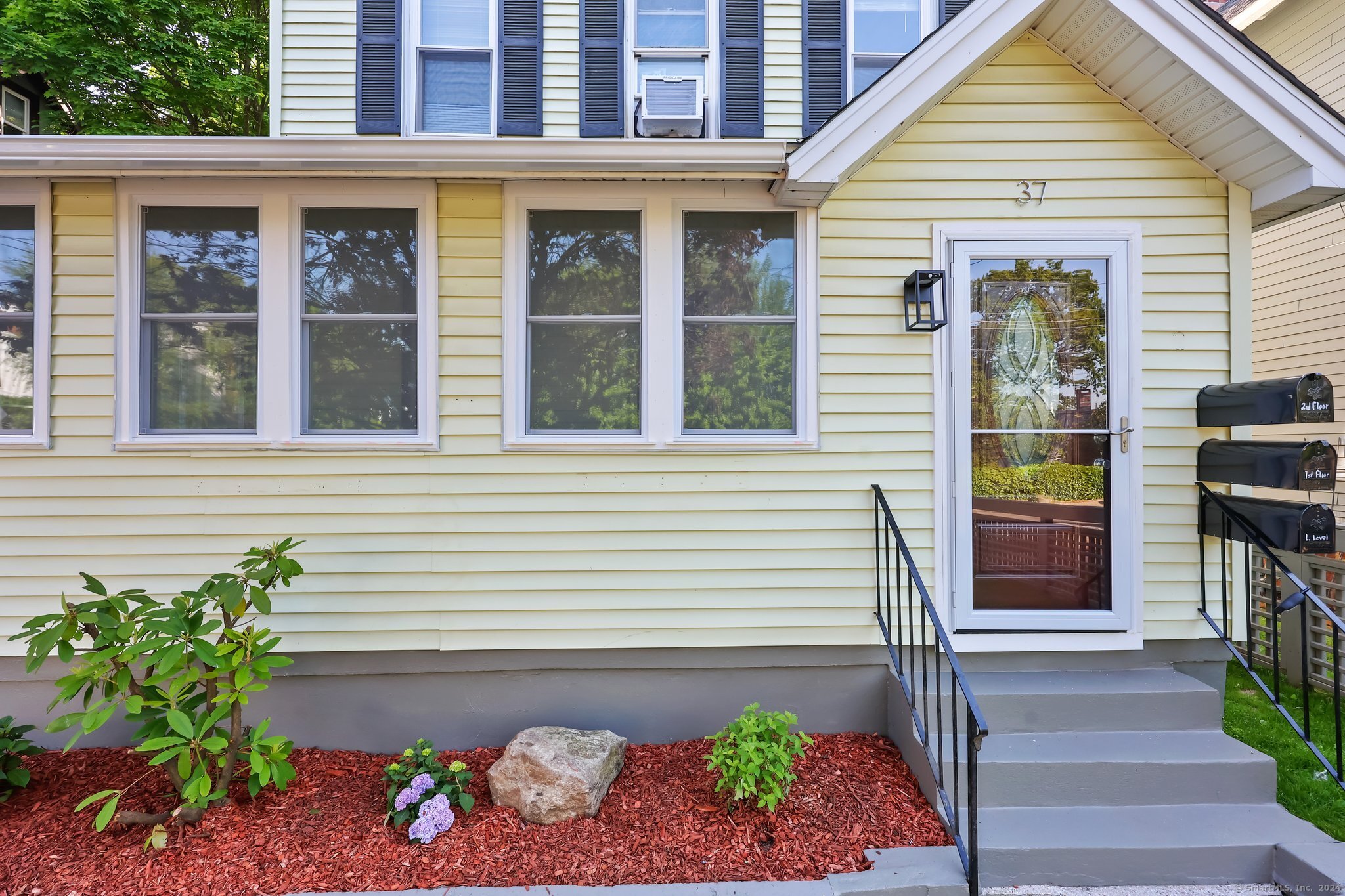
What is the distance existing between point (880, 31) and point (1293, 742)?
482 centimetres

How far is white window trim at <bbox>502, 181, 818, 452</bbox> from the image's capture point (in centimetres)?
348

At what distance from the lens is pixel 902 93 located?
3168mm

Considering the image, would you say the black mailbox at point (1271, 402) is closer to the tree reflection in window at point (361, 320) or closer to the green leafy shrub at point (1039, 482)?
the green leafy shrub at point (1039, 482)

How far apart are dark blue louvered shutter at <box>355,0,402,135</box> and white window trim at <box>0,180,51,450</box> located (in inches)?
64.1

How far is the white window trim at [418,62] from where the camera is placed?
4117 millimetres

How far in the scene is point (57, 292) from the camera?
3.43 m

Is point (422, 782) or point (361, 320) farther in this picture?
point (361, 320)

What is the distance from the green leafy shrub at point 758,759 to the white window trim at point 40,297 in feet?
12.2

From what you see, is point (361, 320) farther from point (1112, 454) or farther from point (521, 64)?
point (1112, 454)

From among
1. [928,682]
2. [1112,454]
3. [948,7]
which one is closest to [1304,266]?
[1112,454]

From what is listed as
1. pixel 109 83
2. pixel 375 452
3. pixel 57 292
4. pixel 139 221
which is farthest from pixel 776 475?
pixel 109 83

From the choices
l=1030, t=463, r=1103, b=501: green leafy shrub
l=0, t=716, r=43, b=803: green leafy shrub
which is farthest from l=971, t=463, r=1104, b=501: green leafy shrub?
l=0, t=716, r=43, b=803: green leafy shrub

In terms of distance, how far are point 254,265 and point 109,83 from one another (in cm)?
1008

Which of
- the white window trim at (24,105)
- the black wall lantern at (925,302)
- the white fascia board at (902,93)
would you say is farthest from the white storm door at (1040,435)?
the white window trim at (24,105)
